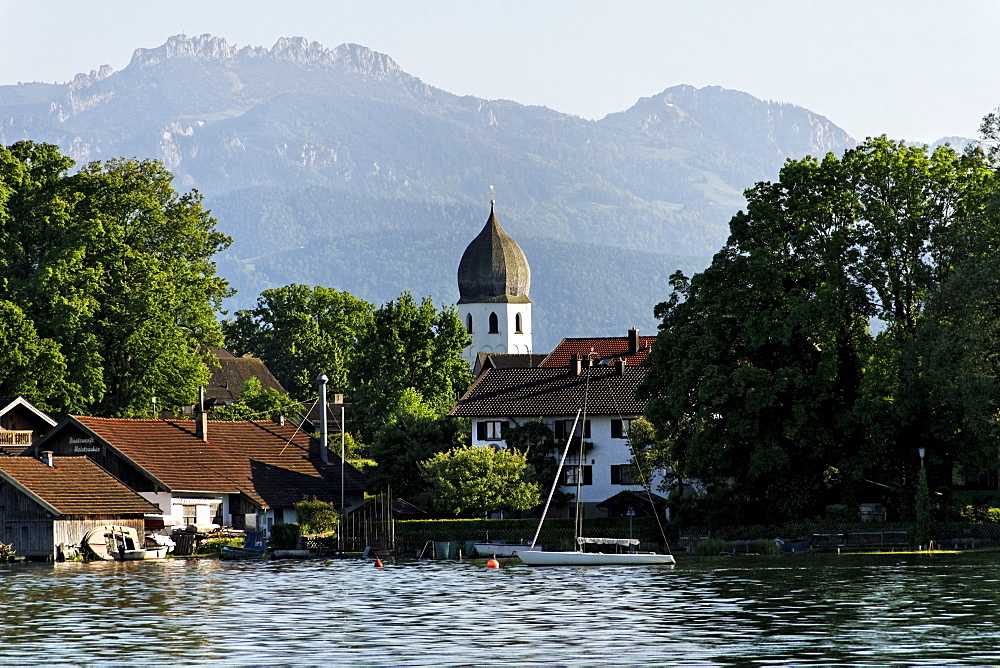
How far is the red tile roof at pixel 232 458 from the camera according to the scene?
81.1 m

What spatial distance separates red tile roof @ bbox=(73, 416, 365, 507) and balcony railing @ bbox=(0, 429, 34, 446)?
10.3ft

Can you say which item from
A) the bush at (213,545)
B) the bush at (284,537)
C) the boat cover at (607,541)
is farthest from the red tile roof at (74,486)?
the boat cover at (607,541)

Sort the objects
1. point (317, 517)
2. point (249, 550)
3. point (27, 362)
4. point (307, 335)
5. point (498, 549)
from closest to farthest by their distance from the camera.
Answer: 1. point (498, 549)
2. point (249, 550)
3. point (317, 517)
4. point (27, 362)
5. point (307, 335)

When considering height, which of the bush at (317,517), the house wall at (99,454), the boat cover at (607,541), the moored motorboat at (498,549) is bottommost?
the moored motorboat at (498,549)

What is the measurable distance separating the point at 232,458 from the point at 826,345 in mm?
33632

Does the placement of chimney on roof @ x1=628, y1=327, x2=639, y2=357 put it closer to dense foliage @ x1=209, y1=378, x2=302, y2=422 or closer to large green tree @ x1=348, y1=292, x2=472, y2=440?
large green tree @ x1=348, y1=292, x2=472, y2=440

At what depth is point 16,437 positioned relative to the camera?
80000 millimetres

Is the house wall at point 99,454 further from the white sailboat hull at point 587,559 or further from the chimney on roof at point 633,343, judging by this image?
the chimney on roof at point 633,343

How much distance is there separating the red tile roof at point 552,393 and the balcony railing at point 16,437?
2285 cm

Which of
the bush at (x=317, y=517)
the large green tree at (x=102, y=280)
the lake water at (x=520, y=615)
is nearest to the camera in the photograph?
the lake water at (x=520, y=615)

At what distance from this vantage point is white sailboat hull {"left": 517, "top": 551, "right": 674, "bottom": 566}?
64.6 metres

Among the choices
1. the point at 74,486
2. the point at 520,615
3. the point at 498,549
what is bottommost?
the point at 520,615

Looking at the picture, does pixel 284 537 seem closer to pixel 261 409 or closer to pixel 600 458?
pixel 600 458

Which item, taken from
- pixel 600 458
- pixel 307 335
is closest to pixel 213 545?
pixel 600 458
